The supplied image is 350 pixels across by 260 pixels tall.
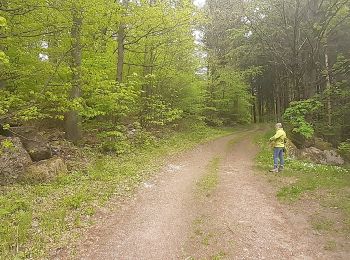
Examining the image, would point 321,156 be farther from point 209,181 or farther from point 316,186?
point 209,181

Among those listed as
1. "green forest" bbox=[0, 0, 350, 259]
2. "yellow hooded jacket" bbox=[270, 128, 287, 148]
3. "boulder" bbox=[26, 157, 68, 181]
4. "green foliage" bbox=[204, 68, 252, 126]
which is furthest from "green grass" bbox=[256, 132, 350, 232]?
A: "green foliage" bbox=[204, 68, 252, 126]

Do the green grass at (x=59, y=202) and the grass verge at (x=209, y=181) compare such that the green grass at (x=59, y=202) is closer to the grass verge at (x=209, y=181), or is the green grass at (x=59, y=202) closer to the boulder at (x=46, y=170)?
the boulder at (x=46, y=170)

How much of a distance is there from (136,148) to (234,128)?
18499 millimetres

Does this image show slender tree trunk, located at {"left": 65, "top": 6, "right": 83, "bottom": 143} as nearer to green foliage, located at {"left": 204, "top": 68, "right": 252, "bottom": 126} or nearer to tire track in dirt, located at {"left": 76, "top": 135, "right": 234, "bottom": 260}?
tire track in dirt, located at {"left": 76, "top": 135, "right": 234, "bottom": 260}

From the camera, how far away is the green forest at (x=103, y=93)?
28.6 feet

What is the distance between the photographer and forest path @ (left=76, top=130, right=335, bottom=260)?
613cm

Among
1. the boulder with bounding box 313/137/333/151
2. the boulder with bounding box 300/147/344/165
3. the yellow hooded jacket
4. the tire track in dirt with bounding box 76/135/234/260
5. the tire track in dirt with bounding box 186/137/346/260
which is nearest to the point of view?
the tire track in dirt with bounding box 186/137/346/260

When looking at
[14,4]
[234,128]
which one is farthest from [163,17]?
[234,128]

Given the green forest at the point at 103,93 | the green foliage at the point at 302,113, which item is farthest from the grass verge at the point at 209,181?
the green foliage at the point at 302,113

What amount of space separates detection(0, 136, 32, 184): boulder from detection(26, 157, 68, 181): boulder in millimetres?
365

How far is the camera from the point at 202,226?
7.33 metres

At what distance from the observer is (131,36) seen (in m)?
16.9

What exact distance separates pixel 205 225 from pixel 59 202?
4058mm

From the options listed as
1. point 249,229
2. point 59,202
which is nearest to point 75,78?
point 59,202
